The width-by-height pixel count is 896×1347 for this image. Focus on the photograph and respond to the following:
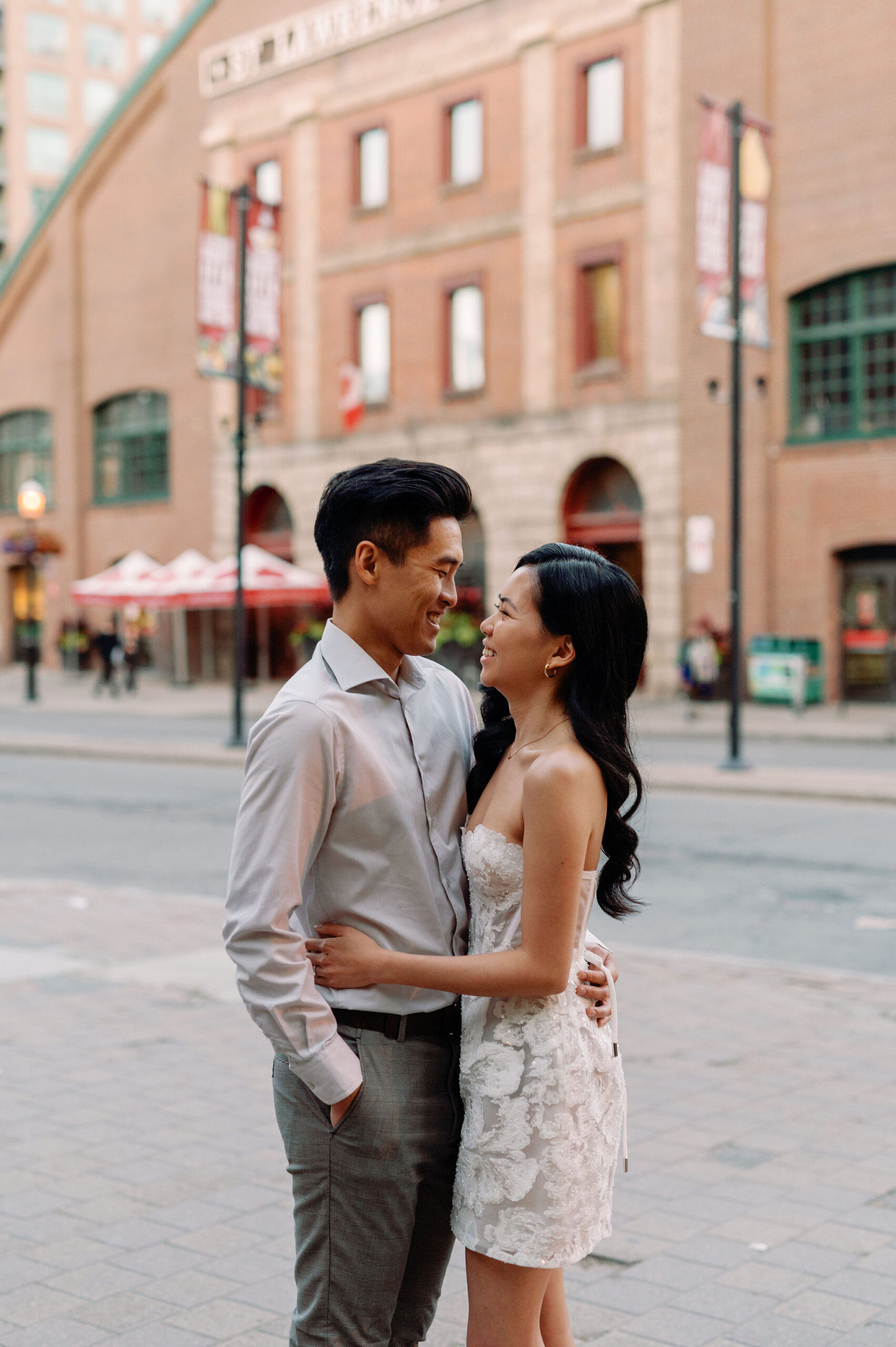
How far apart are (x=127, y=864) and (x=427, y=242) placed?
24.3m

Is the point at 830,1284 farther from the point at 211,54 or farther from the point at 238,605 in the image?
the point at 211,54

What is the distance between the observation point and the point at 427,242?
3275 cm

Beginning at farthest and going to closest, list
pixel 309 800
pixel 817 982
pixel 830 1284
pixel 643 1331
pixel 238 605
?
pixel 238 605
pixel 817 982
pixel 830 1284
pixel 643 1331
pixel 309 800

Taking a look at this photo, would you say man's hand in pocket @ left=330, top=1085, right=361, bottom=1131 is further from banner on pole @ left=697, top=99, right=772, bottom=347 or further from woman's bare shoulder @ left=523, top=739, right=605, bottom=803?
banner on pole @ left=697, top=99, right=772, bottom=347

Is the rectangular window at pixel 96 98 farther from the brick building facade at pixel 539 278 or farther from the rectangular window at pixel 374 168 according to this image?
the rectangular window at pixel 374 168

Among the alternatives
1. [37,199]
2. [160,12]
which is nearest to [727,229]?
[37,199]

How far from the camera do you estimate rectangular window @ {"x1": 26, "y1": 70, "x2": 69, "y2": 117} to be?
73.4m

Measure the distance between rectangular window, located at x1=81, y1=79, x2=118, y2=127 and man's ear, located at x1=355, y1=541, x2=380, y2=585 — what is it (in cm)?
7956

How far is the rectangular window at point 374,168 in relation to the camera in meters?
33.8

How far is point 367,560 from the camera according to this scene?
2.52 meters

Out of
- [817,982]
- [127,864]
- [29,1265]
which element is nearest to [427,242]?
[127,864]

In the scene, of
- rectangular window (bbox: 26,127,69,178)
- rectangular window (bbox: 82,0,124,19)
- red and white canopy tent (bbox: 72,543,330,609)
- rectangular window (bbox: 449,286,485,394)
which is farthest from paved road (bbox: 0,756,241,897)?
rectangular window (bbox: 82,0,124,19)

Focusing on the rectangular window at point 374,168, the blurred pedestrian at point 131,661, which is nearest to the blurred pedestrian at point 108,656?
the blurred pedestrian at point 131,661

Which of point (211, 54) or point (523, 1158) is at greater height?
point (211, 54)
